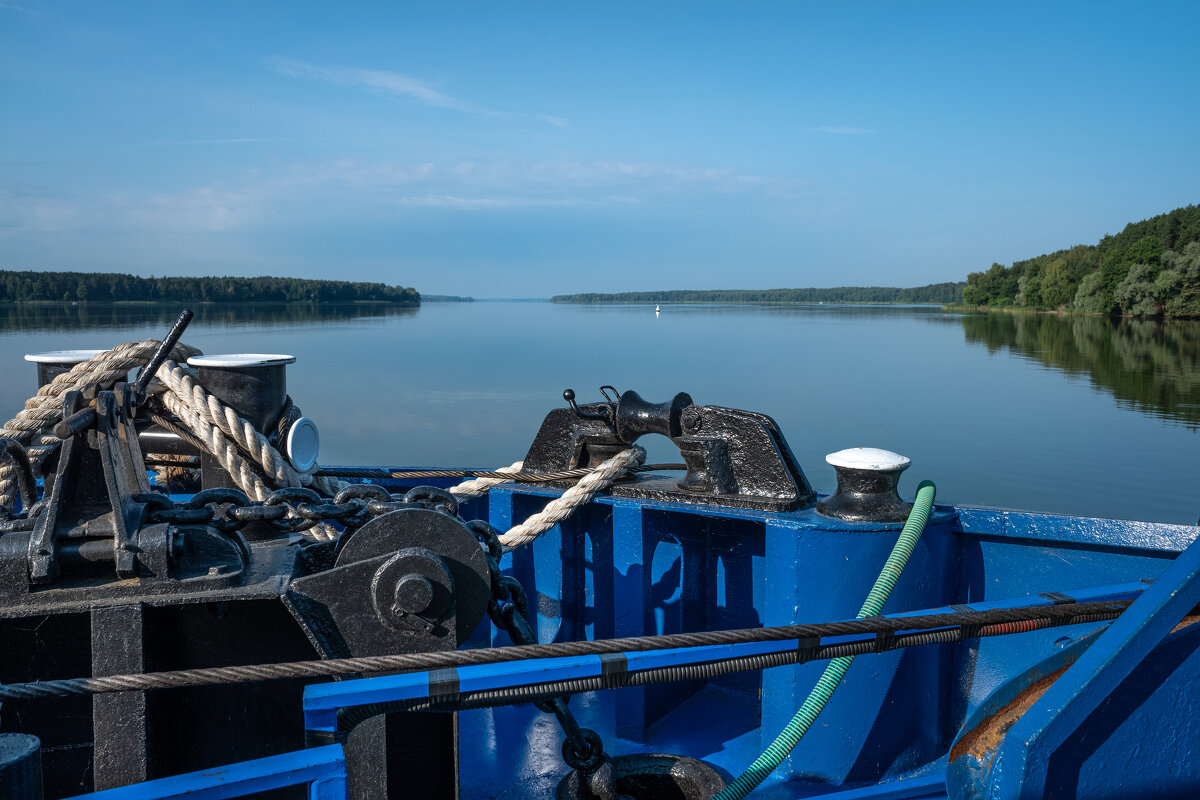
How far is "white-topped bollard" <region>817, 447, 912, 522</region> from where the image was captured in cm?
286

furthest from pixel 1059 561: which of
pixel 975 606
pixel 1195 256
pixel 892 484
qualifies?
pixel 1195 256

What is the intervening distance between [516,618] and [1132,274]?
241ft

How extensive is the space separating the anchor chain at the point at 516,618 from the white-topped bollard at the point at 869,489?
44.0 inches

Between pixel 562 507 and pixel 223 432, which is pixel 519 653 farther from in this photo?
pixel 223 432

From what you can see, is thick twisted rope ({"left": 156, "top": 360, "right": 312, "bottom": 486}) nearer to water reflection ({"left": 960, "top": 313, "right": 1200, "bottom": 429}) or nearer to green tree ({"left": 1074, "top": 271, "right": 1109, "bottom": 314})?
water reflection ({"left": 960, "top": 313, "right": 1200, "bottom": 429})

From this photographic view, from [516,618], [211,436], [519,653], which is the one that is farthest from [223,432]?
[519,653]

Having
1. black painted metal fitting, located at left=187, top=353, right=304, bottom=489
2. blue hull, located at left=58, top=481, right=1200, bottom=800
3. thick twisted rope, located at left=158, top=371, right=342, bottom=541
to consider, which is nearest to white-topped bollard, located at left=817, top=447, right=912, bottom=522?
blue hull, located at left=58, top=481, right=1200, bottom=800

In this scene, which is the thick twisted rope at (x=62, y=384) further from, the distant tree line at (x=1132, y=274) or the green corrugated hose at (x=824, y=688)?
the distant tree line at (x=1132, y=274)

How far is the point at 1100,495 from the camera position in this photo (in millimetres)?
13656

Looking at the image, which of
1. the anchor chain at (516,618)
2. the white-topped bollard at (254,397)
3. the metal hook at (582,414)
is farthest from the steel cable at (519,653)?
the white-topped bollard at (254,397)

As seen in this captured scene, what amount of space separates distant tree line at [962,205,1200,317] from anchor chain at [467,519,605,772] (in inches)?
2719

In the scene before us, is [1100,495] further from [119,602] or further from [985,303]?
[985,303]

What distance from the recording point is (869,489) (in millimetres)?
2891

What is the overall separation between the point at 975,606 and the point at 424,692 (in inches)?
57.2
